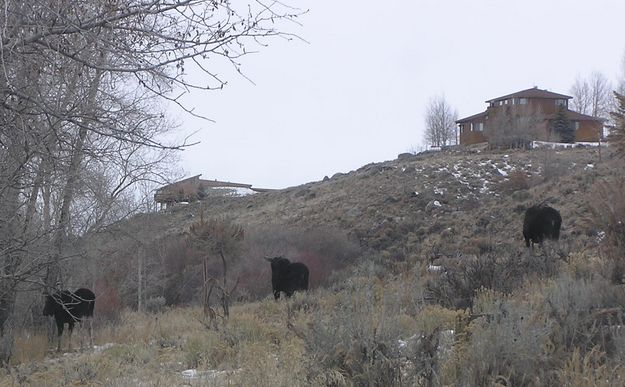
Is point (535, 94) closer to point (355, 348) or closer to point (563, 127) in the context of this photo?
point (563, 127)

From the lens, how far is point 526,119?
61.2 m

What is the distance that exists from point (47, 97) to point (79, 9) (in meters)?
1.06

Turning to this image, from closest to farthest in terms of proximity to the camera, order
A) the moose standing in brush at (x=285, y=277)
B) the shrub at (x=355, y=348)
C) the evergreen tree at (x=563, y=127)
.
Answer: the shrub at (x=355, y=348) < the moose standing in brush at (x=285, y=277) < the evergreen tree at (x=563, y=127)

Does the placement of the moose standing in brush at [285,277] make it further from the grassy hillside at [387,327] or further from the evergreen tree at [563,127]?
the evergreen tree at [563,127]

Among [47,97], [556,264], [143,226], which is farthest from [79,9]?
[143,226]

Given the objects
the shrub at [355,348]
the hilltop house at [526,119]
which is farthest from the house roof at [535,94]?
the shrub at [355,348]

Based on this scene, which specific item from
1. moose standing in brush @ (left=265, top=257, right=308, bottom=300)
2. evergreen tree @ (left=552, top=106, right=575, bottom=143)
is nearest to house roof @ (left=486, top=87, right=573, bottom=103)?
evergreen tree @ (left=552, top=106, right=575, bottom=143)

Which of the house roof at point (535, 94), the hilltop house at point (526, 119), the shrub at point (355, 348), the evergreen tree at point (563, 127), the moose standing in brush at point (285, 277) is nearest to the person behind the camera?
the shrub at point (355, 348)

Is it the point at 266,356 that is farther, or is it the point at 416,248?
the point at 416,248

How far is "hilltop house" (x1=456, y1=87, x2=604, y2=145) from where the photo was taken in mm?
61312

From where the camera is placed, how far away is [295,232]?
36406 millimetres

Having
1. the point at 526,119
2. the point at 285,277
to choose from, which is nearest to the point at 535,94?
the point at 526,119

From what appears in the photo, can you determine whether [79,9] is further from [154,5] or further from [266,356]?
[266,356]

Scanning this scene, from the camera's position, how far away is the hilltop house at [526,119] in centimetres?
6131
